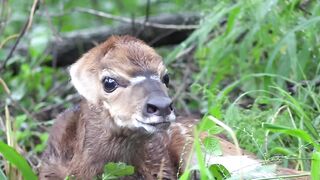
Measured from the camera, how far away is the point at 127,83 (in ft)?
11.8

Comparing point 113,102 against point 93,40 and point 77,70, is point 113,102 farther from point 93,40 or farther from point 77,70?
point 93,40

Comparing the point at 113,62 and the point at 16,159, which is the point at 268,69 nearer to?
the point at 113,62

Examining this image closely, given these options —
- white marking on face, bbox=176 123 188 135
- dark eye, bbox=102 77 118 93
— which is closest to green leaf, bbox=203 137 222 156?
dark eye, bbox=102 77 118 93

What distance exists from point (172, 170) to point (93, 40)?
2787 millimetres

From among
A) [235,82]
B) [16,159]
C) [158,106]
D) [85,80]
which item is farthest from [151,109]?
[235,82]

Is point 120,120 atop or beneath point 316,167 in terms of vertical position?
atop

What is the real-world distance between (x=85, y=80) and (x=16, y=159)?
46cm

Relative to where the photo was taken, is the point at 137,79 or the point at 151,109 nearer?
the point at 151,109

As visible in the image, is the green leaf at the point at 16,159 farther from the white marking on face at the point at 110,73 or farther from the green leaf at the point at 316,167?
the green leaf at the point at 316,167

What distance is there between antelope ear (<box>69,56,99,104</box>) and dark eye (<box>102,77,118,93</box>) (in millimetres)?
95

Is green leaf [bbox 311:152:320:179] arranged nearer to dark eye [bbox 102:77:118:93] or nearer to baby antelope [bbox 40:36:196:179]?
baby antelope [bbox 40:36:196:179]

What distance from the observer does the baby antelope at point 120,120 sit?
3.49 meters

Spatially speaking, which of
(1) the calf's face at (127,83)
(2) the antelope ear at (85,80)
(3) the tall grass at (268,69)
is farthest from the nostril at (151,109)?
(3) the tall grass at (268,69)

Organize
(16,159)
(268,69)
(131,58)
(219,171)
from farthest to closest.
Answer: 1. (268,69)
2. (16,159)
3. (131,58)
4. (219,171)
